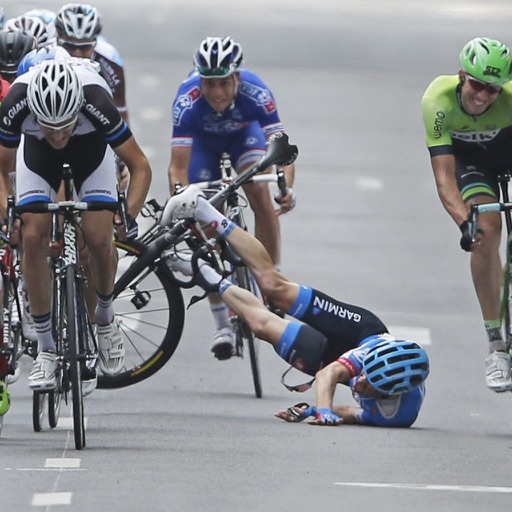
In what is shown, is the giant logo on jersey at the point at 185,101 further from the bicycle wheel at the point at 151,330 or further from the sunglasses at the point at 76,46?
the bicycle wheel at the point at 151,330

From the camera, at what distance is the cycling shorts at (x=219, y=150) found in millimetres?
12445

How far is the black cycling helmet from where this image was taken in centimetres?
1238

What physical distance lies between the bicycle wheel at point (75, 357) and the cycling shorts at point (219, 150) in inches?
116

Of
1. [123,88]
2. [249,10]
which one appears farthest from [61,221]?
[249,10]

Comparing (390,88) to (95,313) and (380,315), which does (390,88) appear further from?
(95,313)

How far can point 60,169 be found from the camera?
397 inches

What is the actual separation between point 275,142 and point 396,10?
64.4 feet

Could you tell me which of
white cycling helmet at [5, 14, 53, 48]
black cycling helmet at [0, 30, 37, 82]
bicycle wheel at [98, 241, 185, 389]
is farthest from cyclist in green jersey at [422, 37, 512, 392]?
white cycling helmet at [5, 14, 53, 48]

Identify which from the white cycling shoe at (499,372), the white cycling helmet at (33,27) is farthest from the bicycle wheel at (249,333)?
the white cycling helmet at (33,27)

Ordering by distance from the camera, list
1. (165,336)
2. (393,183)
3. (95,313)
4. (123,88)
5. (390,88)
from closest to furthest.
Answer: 1. (95,313)
2. (165,336)
3. (123,88)
4. (393,183)
5. (390,88)

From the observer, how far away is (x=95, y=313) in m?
10.5

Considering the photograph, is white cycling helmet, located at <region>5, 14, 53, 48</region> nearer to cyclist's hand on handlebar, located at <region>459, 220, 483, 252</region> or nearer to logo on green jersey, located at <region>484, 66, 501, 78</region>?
logo on green jersey, located at <region>484, 66, 501, 78</region>

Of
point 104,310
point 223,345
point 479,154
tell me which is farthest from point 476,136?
point 104,310

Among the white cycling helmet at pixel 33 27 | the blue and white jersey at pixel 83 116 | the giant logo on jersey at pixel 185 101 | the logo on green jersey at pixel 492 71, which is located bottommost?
the blue and white jersey at pixel 83 116
